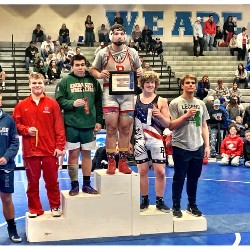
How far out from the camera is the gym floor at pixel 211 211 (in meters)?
5.36

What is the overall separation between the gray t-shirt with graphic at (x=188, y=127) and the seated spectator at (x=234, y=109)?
753 centimetres

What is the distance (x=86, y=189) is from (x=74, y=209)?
329 millimetres

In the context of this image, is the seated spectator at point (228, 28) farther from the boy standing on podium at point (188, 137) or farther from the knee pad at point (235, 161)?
the boy standing on podium at point (188, 137)

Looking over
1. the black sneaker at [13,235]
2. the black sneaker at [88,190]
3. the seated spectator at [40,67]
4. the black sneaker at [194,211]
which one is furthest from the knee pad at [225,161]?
the seated spectator at [40,67]

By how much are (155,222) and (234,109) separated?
8122 mm

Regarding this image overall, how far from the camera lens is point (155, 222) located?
5.70 meters

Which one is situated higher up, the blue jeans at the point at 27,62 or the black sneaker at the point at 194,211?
the blue jeans at the point at 27,62

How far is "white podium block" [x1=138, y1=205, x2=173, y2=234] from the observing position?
5680 mm

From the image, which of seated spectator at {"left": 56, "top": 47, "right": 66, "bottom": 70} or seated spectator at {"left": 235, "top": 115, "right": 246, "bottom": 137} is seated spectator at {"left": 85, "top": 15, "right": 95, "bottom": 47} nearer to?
seated spectator at {"left": 56, "top": 47, "right": 66, "bottom": 70}

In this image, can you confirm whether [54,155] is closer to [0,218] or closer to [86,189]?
[86,189]

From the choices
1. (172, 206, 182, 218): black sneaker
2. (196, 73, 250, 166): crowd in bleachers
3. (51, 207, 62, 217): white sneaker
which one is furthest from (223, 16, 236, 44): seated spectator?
(51, 207, 62, 217): white sneaker

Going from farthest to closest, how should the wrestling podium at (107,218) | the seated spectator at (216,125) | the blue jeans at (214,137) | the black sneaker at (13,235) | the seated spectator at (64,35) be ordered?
the seated spectator at (64,35) < the seated spectator at (216,125) < the blue jeans at (214,137) < the wrestling podium at (107,218) < the black sneaker at (13,235)

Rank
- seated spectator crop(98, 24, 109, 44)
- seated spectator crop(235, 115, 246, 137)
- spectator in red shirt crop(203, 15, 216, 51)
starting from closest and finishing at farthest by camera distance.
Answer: seated spectator crop(235, 115, 246, 137) → seated spectator crop(98, 24, 109, 44) → spectator in red shirt crop(203, 15, 216, 51)

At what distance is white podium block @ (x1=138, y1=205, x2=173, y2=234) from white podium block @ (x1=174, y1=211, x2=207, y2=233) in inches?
3.3
